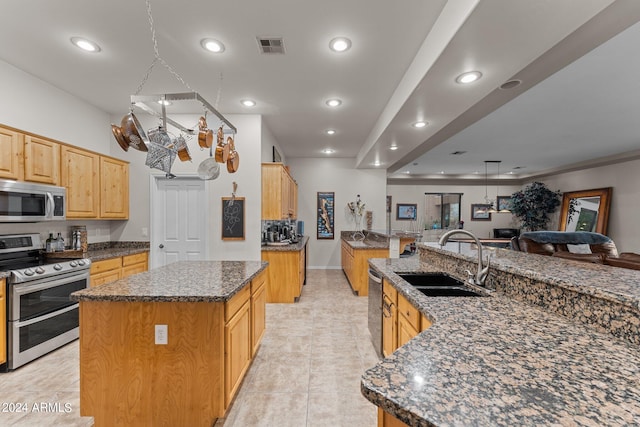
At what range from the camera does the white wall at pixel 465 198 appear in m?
9.91

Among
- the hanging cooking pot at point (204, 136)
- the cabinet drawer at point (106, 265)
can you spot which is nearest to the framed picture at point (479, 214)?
the hanging cooking pot at point (204, 136)

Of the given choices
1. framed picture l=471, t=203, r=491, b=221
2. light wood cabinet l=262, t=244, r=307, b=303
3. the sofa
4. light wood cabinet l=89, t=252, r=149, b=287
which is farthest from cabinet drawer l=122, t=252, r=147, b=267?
framed picture l=471, t=203, r=491, b=221

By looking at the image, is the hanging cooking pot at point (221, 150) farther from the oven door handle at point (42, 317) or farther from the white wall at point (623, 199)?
the white wall at point (623, 199)

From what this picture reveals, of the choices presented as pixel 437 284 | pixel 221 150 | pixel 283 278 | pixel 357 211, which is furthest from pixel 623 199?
pixel 221 150

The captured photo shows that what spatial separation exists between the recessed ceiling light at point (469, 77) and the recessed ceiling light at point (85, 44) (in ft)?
10.7

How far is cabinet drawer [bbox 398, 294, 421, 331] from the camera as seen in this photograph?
1671mm

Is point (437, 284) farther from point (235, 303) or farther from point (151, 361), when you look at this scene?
point (151, 361)

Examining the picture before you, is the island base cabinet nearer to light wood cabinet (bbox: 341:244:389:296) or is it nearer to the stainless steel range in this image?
the stainless steel range

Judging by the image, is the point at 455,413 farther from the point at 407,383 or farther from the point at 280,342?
the point at 280,342

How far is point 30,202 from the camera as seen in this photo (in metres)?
2.87

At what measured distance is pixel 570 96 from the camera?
3.51 m

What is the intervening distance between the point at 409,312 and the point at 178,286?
156 cm

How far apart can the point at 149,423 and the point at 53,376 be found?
4.55 feet

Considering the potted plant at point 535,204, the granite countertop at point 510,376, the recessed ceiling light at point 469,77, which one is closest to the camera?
the granite countertop at point 510,376
